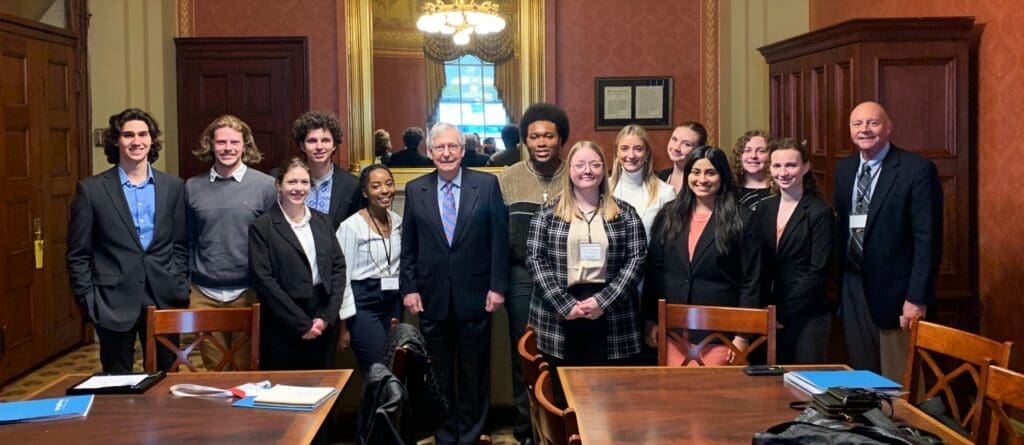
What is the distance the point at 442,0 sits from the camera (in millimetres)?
7422

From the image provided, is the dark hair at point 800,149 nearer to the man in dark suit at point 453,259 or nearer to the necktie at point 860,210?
the necktie at point 860,210

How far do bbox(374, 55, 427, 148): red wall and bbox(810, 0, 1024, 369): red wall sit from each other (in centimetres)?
375

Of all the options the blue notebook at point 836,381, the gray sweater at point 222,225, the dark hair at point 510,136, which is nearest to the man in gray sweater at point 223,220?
the gray sweater at point 222,225

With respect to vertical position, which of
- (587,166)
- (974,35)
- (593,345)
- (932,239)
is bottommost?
(593,345)

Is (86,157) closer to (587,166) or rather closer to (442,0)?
(442,0)

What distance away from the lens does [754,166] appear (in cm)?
429

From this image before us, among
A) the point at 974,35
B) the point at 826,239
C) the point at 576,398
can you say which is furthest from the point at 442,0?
the point at 576,398

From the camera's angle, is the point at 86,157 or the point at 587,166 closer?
the point at 587,166

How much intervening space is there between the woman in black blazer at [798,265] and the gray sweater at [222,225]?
202 centimetres

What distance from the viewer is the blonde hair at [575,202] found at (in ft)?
12.3

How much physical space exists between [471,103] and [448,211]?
3.61m

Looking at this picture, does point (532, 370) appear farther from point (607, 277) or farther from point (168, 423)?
point (607, 277)

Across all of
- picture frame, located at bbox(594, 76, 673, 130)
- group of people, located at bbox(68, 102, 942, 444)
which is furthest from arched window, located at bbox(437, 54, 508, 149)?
group of people, located at bbox(68, 102, 942, 444)

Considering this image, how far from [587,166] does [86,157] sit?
4.48 m
